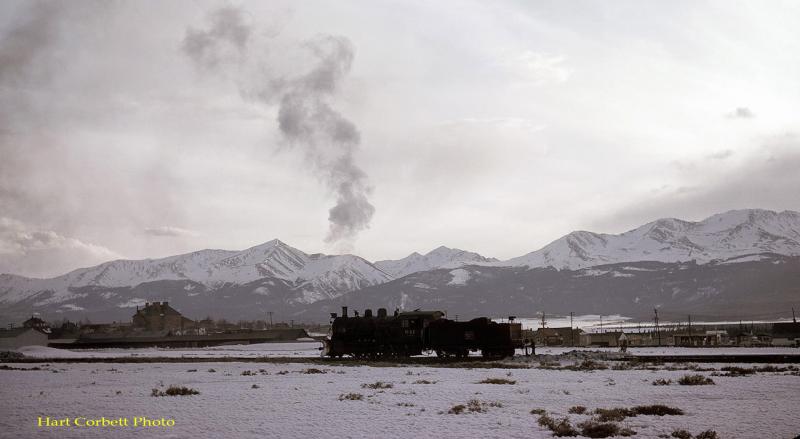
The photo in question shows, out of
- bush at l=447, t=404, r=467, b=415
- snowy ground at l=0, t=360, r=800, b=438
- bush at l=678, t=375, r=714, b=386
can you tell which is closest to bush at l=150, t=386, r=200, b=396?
snowy ground at l=0, t=360, r=800, b=438

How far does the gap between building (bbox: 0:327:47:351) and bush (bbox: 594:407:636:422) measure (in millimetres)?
114636

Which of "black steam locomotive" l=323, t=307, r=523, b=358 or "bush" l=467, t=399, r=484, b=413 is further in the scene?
"black steam locomotive" l=323, t=307, r=523, b=358

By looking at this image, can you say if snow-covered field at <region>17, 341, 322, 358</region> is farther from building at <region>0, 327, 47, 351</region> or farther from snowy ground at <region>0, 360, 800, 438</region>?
snowy ground at <region>0, 360, 800, 438</region>

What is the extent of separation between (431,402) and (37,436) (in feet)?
45.5

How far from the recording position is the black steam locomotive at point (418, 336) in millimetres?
60344

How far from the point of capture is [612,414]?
2159 cm

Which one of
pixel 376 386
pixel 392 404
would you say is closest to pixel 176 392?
pixel 376 386

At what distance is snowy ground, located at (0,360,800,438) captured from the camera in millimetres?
19797

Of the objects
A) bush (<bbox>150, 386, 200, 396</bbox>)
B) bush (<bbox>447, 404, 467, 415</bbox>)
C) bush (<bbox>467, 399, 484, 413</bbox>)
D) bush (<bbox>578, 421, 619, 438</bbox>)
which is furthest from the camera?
bush (<bbox>150, 386, 200, 396</bbox>)

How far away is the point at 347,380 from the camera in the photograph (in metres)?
38.6

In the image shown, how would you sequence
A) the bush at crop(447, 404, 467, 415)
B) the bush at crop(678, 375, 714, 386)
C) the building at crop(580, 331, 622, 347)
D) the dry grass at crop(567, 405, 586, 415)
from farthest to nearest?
1. the building at crop(580, 331, 622, 347)
2. the bush at crop(678, 375, 714, 386)
3. the bush at crop(447, 404, 467, 415)
4. the dry grass at crop(567, 405, 586, 415)

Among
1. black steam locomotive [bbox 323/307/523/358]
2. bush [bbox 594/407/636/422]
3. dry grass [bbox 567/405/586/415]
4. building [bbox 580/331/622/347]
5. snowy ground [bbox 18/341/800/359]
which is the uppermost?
black steam locomotive [bbox 323/307/523/358]

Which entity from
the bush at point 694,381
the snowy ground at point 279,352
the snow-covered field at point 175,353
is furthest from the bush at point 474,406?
the snow-covered field at point 175,353

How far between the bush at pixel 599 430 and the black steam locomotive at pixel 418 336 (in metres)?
39.7
